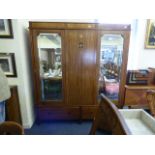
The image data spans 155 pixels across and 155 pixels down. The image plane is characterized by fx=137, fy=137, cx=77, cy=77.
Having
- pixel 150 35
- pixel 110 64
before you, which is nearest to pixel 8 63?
pixel 110 64

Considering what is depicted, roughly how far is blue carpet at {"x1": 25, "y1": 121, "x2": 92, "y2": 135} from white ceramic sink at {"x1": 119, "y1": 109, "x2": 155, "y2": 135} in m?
1.14

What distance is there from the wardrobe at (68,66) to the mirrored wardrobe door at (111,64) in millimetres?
70

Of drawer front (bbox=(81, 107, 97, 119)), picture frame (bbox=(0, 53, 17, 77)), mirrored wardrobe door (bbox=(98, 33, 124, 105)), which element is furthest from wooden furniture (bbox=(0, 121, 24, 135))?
mirrored wardrobe door (bbox=(98, 33, 124, 105))

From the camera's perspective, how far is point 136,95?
7.71ft

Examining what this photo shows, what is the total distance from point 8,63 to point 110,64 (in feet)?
5.21

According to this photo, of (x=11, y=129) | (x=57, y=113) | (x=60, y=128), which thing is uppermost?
(x=11, y=129)

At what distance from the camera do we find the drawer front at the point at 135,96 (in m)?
2.32

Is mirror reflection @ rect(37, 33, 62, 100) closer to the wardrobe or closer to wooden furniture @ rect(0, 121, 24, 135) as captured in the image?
the wardrobe

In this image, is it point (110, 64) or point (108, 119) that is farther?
point (110, 64)

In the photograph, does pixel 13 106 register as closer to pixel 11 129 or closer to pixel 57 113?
pixel 57 113

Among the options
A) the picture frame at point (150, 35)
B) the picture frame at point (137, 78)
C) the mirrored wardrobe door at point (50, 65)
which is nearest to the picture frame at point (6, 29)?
the mirrored wardrobe door at point (50, 65)
